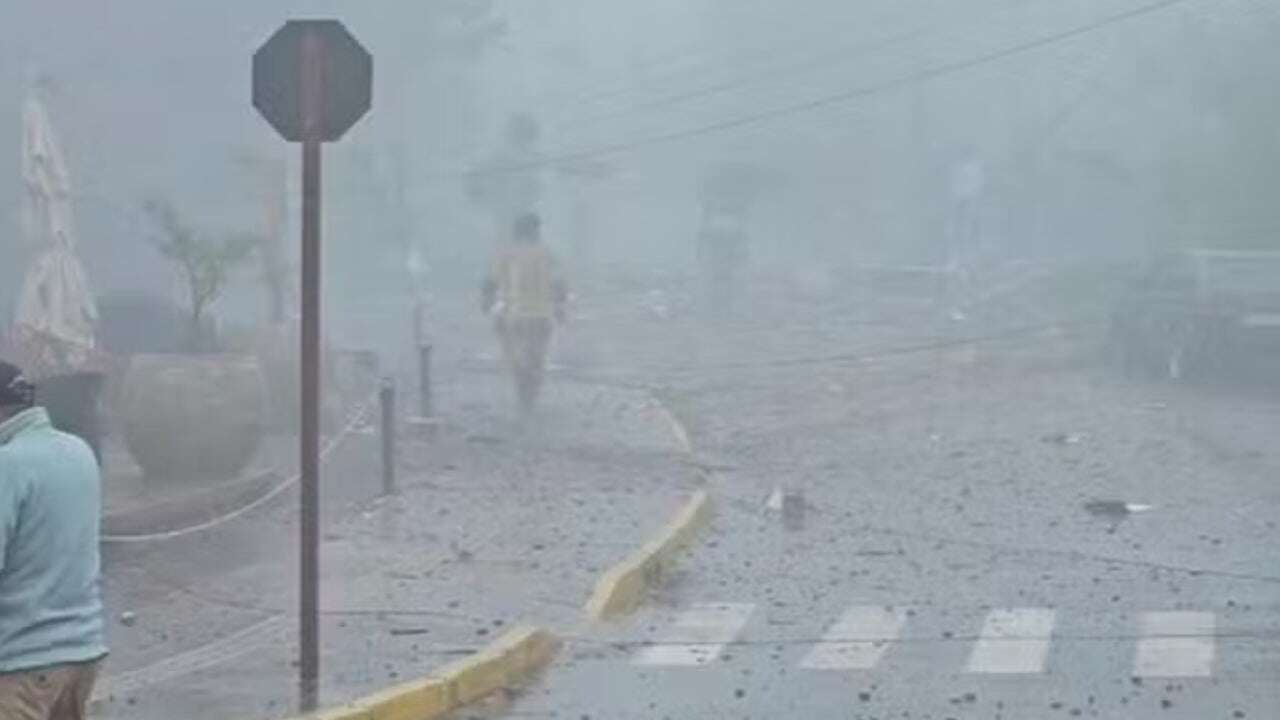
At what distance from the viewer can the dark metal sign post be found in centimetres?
843

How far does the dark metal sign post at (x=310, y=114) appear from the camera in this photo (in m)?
8.43

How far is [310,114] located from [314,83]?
0.35ft

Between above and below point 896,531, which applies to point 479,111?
above

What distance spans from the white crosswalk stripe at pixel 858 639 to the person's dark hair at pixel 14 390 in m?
4.61

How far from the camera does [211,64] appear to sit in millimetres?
20531

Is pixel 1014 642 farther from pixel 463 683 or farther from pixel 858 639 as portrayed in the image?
pixel 463 683

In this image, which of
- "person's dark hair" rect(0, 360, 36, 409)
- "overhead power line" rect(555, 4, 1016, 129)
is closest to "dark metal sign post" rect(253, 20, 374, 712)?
"person's dark hair" rect(0, 360, 36, 409)

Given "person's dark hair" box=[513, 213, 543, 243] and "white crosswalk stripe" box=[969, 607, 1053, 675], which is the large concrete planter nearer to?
"white crosswalk stripe" box=[969, 607, 1053, 675]

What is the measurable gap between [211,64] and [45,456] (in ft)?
51.0

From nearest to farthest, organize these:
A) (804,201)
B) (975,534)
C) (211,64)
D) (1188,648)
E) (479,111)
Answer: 1. (1188,648)
2. (975,534)
3. (211,64)
4. (479,111)
5. (804,201)

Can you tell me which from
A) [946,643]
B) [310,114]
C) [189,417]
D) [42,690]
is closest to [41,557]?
[42,690]

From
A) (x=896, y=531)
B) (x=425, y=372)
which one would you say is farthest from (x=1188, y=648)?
(x=425, y=372)

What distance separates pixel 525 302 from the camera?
18328 mm

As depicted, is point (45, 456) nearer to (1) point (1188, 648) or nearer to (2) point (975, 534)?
(1) point (1188, 648)
